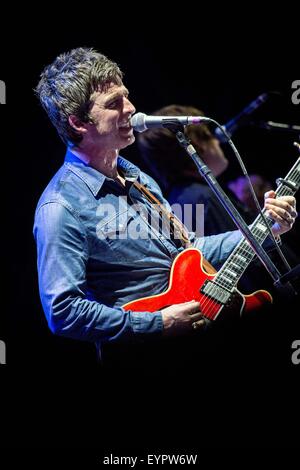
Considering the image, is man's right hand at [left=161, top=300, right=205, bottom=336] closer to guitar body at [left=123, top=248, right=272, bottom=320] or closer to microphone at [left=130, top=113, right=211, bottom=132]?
guitar body at [left=123, top=248, right=272, bottom=320]

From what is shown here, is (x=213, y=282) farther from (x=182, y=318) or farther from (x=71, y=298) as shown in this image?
(x=71, y=298)

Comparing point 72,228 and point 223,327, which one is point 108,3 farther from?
point 223,327

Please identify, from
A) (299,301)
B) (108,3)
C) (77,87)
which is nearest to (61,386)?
(299,301)

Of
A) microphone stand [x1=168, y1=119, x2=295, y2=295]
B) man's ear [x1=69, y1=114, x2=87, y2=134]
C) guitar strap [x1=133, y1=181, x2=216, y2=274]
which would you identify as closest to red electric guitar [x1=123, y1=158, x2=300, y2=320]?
guitar strap [x1=133, y1=181, x2=216, y2=274]

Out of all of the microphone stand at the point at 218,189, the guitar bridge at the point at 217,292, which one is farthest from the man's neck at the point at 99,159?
the guitar bridge at the point at 217,292

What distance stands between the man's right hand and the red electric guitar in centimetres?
8

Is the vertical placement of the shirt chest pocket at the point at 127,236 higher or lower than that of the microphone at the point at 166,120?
lower

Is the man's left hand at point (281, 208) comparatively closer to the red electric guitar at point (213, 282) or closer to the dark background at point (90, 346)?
the red electric guitar at point (213, 282)

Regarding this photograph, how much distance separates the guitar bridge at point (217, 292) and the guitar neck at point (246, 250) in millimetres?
23

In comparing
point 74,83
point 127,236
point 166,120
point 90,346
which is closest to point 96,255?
point 127,236

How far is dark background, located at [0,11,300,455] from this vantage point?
63.5 inches

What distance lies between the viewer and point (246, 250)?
99.0 inches

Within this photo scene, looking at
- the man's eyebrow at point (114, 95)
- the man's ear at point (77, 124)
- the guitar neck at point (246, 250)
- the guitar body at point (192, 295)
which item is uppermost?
the man's eyebrow at point (114, 95)

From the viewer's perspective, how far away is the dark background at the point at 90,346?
1612 mm
